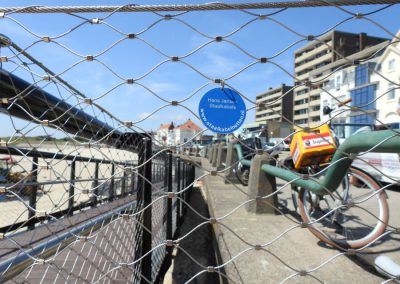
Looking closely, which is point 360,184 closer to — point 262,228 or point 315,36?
point 262,228

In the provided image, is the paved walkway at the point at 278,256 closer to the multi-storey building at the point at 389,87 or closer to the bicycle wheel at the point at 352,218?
the bicycle wheel at the point at 352,218

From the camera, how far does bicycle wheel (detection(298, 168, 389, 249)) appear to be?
242 cm

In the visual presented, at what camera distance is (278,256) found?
2.25m

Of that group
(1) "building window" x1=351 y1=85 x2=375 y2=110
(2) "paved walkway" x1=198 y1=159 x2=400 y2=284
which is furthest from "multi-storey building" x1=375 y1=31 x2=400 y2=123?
(1) "building window" x1=351 y1=85 x2=375 y2=110

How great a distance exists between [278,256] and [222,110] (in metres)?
1.42

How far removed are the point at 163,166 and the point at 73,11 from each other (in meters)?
2.14

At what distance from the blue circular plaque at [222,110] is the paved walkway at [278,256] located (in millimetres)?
414

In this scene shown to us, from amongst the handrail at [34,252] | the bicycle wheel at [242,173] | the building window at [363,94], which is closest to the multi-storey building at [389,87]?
the handrail at [34,252]

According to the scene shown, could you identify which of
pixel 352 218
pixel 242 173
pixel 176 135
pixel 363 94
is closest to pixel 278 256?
pixel 176 135

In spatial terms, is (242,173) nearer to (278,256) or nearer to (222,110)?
(278,256)

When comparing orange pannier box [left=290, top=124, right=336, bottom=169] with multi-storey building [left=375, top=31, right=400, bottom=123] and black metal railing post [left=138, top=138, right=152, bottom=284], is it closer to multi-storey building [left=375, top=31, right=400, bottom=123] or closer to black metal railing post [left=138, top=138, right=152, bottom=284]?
multi-storey building [left=375, top=31, right=400, bottom=123]

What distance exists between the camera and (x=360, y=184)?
282 cm

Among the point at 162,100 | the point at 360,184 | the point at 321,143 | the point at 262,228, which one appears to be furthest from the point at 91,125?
the point at 360,184

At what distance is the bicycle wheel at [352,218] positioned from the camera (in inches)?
95.1
